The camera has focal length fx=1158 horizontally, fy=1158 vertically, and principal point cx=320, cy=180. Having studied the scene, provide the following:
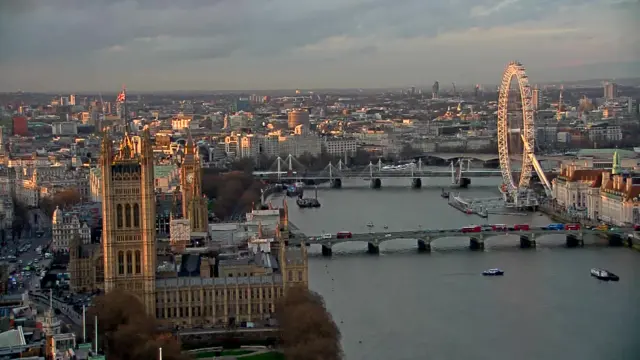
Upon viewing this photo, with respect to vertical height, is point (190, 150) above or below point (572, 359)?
above

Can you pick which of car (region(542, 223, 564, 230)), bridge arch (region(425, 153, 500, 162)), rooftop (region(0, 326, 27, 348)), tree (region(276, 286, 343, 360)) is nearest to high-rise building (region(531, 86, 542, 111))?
bridge arch (region(425, 153, 500, 162))

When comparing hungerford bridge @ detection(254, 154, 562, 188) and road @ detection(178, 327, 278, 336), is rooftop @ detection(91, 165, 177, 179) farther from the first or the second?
road @ detection(178, 327, 278, 336)

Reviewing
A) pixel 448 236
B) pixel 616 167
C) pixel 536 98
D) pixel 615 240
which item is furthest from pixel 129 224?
pixel 536 98

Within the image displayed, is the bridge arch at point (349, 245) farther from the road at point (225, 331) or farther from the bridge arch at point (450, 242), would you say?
the road at point (225, 331)

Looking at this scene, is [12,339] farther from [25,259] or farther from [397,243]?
[397,243]

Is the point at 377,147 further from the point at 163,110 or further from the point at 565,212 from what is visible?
the point at 565,212

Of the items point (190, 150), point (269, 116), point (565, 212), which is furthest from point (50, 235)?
point (269, 116)
